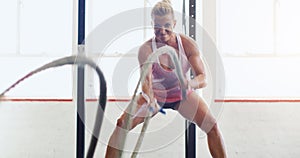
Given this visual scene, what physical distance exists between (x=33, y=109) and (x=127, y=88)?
32.5 inches

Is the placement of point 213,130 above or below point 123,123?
below

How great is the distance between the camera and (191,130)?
1.48m

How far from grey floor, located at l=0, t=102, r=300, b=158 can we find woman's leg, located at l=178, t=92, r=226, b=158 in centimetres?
10

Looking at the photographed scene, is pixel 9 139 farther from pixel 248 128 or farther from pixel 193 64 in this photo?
pixel 248 128

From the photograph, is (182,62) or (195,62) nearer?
(182,62)

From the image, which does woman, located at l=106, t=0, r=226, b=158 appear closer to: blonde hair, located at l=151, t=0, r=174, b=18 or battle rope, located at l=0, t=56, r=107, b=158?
blonde hair, located at l=151, t=0, r=174, b=18

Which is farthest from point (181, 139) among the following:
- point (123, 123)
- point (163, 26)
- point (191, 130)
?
point (123, 123)

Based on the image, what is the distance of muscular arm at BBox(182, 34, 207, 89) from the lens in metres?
1.35

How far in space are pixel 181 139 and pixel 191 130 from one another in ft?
0.44

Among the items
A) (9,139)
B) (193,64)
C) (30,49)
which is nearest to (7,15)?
(30,49)

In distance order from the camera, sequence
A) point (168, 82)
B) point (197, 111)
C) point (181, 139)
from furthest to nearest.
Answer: point (181, 139) < point (197, 111) < point (168, 82)

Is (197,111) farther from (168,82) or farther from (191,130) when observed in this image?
(168,82)

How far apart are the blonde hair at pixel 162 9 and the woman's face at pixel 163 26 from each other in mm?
12

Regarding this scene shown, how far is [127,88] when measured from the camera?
103cm
